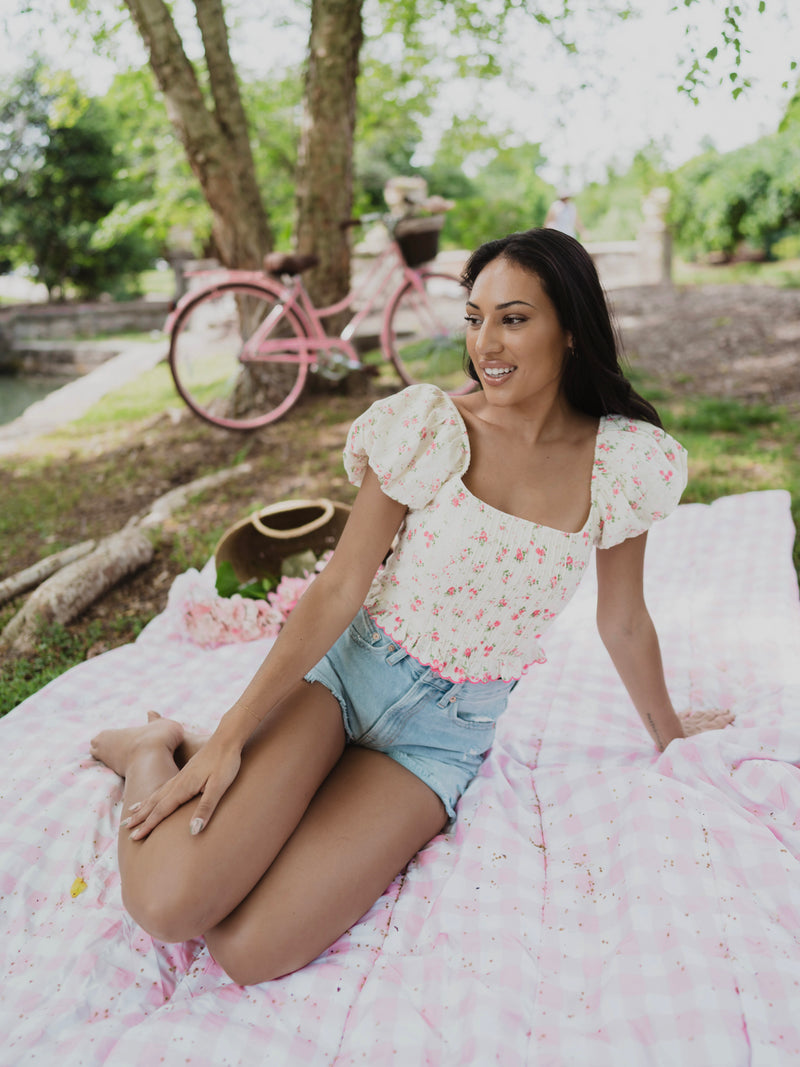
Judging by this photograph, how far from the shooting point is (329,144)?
5621 mm

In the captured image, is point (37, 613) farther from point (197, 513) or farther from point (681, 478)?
point (681, 478)

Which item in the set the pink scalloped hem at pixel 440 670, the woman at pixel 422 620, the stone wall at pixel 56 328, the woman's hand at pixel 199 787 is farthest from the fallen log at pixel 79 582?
the stone wall at pixel 56 328

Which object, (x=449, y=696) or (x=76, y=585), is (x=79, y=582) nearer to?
(x=76, y=585)

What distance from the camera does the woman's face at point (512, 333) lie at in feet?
5.72

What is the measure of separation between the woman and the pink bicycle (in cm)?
341

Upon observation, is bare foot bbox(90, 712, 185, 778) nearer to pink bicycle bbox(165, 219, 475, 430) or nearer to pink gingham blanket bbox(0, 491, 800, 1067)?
pink gingham blanket bbox(0, 491, 800, 1067)

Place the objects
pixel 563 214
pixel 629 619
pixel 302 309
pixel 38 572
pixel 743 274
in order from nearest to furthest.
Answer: pixel 629 619, pixel 38 572, pixel 302 309, pixel 563 214, pixel 743 274

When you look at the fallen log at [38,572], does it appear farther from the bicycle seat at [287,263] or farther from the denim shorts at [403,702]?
the denim shorts at [403,702]

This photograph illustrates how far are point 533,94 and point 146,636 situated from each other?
549cm

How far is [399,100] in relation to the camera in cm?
898

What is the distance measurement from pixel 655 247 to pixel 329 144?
871cm

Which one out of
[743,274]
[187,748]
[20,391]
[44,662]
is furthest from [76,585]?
[743,274]

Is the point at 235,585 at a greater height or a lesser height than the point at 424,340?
lesser

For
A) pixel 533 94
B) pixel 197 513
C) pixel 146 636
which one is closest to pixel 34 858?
pixel 146 636
